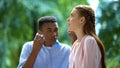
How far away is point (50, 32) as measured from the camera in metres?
2.03

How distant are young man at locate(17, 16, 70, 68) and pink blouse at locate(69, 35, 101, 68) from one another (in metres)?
0.35

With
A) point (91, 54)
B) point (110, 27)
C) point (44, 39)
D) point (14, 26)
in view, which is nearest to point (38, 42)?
point (44, 39)

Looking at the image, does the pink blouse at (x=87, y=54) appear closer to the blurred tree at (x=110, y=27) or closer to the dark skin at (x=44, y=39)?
the dark skin at (x=44, y=39)

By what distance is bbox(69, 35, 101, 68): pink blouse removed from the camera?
157 centimetres

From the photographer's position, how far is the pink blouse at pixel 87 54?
5.14ft

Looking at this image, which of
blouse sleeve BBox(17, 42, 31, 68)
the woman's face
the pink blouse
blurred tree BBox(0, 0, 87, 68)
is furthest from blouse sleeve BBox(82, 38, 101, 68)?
blurred tree BBox(0, 0, 87, 68)

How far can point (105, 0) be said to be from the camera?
3.36 meters

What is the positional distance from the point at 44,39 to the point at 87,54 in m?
0.46

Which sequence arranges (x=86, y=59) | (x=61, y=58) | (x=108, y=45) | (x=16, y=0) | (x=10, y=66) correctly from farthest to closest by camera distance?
(x=10, y=66) < (x=16, y=0) < (x=108, y=45) < (x=61, y=58) < (x=86, y=59)

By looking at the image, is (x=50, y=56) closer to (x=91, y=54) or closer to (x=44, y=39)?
(x=44, y=39)

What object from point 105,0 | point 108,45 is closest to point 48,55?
point 108,45

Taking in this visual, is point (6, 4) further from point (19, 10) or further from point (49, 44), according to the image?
point (49, 44)

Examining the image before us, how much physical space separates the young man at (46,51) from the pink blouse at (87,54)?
1.16 feet

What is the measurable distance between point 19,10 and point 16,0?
0.42 feet
